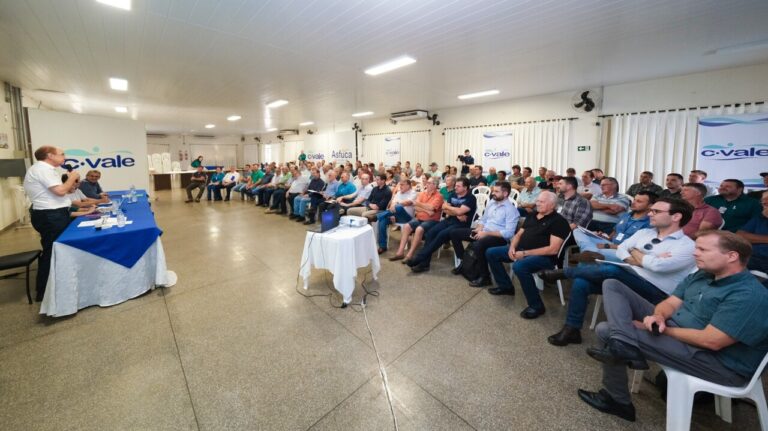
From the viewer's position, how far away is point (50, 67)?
4953 mm

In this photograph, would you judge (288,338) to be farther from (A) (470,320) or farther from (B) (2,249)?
(B) (2,249)

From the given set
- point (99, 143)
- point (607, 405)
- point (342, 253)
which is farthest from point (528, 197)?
point (99, 143)

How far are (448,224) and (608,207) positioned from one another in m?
2.07

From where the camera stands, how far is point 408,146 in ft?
34.4

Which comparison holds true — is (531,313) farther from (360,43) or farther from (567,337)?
(360,43)

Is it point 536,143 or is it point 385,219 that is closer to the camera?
point 385,219

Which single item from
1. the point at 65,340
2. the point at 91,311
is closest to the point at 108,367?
the point at 65,340

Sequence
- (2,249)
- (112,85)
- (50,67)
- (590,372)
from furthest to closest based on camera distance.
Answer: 1. (112,85)
2. (50,67)
3. (2,249)
4. (590,372)

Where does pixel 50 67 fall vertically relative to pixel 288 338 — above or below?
above

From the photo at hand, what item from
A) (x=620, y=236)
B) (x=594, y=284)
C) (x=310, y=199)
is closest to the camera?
(x=594, y=284)

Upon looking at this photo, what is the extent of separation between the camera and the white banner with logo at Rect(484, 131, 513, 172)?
809 cm

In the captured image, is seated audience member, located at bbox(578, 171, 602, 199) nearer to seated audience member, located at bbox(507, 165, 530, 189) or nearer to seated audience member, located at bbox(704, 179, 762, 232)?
seated audience member, located at bbox(507, 165, 530, 189)

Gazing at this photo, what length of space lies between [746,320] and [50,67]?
828 centimetres

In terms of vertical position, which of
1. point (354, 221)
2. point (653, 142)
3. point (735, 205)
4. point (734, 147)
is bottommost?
point (354, 221)
